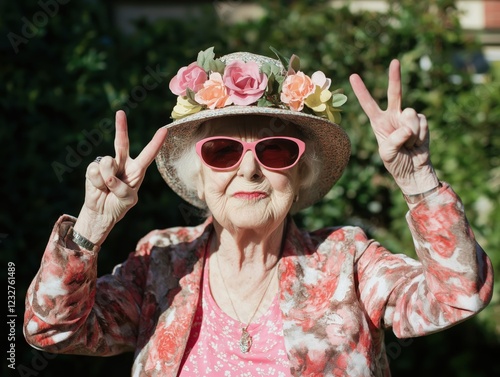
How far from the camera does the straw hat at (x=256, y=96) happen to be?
2.80 metres

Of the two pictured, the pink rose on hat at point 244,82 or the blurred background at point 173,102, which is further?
the blurred background at point 173,102

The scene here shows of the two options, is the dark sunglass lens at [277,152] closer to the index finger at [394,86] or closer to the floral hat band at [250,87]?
the floral hat band at [250,87]

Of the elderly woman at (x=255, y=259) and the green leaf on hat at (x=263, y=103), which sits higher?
the green leaf on hat at (x=263, y=103)

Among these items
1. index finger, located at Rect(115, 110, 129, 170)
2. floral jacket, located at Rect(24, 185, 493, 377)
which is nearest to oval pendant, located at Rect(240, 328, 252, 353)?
floral jacket, located at Rect(24, 185, 493, 377)

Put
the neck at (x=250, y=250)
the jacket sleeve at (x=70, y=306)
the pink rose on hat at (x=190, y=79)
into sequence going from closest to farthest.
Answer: the jacket sleeve at (x=70, y=306), the pink rose on hat at (x=190, y=79), the neck at (x=250, y=250)

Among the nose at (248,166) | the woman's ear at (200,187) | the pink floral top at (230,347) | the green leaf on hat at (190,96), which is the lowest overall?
the pink floral top at (230,347)

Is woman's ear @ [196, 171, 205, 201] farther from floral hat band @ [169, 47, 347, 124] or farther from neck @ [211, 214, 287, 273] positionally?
floral hat band @ [169, 47, 347, 124]

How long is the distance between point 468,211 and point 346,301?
2599 millimetres

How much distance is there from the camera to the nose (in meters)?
2.76

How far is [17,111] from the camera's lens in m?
4.26

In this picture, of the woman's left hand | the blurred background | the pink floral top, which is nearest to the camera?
the woman's left hand

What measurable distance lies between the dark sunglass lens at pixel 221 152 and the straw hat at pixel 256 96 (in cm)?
10

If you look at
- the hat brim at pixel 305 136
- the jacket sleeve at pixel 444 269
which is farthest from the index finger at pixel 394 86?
the hat brim at pixel 305 136

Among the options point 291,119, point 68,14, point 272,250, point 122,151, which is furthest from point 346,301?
point 68,14
